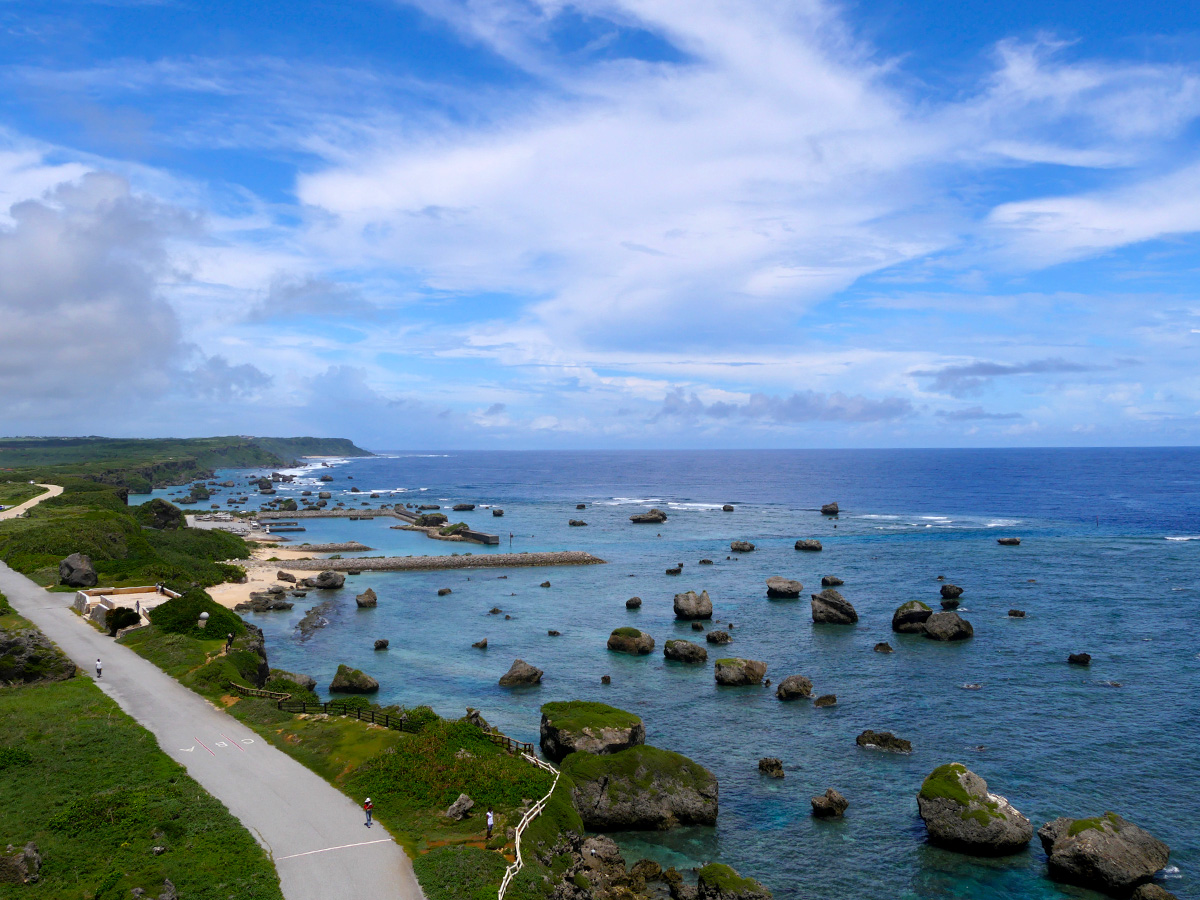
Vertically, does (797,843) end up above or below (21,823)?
below

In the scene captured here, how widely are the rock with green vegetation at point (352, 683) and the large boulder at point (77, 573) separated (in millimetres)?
30710

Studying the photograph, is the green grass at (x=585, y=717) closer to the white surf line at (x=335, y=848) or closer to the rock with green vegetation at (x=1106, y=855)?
the white surf line at (x=335, y=848)

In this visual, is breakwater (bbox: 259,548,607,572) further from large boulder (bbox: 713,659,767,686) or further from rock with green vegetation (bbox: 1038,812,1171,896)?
rock with green vegetation (bbox: 1038,812,1171,896)

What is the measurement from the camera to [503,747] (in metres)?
38.9

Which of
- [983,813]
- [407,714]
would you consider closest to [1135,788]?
[983,813]

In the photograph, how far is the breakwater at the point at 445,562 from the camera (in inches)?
4496

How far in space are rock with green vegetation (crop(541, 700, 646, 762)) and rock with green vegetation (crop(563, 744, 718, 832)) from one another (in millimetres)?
2915

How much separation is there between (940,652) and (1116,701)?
602 inches

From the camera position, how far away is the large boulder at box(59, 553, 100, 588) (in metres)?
68.9

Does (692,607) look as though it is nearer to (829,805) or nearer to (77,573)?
(829,805)

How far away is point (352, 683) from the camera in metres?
56.3

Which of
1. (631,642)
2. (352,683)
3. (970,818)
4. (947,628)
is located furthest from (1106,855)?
(352,683)

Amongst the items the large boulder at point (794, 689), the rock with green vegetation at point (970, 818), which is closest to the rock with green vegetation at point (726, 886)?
the rock with green vegetation at point (970, 818)

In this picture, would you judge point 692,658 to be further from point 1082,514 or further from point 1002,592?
point 1082,514
